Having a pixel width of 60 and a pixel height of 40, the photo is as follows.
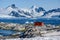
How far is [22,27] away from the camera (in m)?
4.96

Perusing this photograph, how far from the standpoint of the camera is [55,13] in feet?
16.3

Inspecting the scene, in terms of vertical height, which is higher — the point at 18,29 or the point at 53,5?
the point at 53,5

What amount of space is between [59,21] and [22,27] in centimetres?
113

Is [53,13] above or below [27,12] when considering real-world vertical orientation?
below

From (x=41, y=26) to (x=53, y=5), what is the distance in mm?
746

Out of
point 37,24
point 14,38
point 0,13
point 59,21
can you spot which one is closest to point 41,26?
point 37,24

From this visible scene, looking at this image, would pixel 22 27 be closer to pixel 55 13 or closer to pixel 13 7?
pixel 13 7

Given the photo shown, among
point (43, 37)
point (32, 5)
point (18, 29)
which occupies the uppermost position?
point (32, 5)

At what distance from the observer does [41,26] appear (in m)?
4.95

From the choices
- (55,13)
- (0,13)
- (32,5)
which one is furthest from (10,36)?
(55,13)

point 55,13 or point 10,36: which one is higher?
point 55,13

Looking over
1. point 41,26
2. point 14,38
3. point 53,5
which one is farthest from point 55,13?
point 14,38

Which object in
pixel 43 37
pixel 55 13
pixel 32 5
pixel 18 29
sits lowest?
pixel 43 37

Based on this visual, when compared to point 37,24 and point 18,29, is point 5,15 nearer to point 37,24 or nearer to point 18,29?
point 18,29
